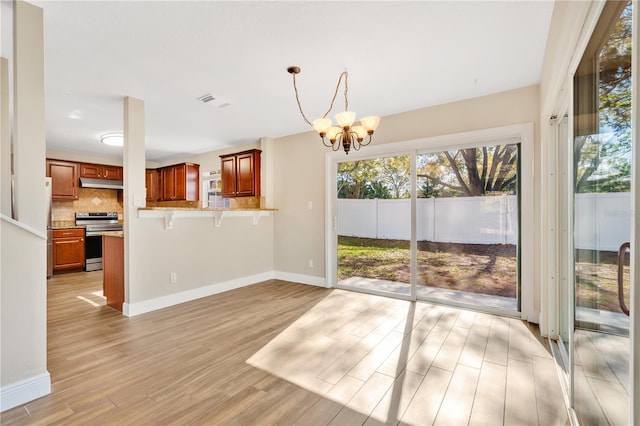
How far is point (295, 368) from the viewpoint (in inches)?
87.0

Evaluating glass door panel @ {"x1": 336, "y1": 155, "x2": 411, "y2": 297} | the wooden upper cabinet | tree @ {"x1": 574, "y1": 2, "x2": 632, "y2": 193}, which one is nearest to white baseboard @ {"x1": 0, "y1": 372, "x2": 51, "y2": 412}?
tree @ {"x1": 574, "y1": 2, "x2": 632, "y2": 193}

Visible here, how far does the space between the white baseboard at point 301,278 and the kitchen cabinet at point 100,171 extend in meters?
4.49

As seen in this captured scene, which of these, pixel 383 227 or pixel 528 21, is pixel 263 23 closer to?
pixel 528 21

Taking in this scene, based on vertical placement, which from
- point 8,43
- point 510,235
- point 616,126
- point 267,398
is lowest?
point 267,398

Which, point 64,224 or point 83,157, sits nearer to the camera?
point 64,224

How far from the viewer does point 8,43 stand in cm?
230

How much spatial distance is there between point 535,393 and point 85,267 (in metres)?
7.22

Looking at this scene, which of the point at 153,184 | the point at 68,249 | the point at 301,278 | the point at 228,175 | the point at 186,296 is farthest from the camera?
Answer: the point at 153,184

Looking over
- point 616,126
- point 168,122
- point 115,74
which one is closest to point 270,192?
point 168,122

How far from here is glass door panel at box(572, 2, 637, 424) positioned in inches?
41.5

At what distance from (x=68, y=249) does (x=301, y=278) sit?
4596 millimetres

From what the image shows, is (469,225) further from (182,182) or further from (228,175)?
(182,182)

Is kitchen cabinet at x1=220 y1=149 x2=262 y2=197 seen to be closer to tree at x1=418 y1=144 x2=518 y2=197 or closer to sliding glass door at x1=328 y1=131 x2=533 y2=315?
sliding glass door at x1=328 y1=131 x2=533 y2=315

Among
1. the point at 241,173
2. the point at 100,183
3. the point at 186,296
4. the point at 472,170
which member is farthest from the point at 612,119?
the point at 100,183
